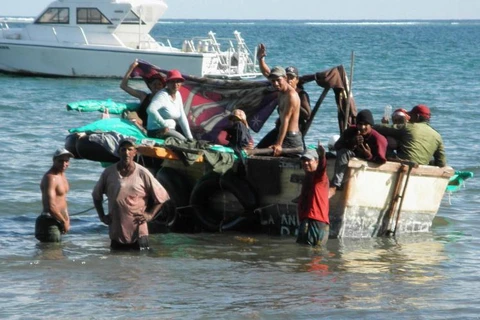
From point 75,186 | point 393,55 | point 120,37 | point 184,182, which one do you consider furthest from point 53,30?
point 393,55

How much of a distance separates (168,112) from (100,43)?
22.1m

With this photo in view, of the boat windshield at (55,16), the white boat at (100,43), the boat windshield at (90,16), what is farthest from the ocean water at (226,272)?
the boat windshield at (55,16)

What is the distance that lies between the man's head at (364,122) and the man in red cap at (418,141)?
98 centimetres

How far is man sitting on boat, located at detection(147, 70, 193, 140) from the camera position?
509 inches

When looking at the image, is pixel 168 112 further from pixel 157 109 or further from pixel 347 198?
pixel 347 198

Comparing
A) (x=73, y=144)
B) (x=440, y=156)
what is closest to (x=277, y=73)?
(x=440, y=156)

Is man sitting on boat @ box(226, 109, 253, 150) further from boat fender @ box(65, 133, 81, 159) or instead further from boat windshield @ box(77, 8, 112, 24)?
boat windshield @ box(77, 8, 112, 24)

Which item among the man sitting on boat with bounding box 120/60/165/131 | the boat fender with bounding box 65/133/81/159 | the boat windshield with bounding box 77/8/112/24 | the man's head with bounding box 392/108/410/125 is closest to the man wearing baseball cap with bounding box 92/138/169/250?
the boat fender with bounding box 65/133/81/159

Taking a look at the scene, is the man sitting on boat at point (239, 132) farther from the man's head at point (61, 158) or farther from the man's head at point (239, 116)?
the man's head at point (61, 158)

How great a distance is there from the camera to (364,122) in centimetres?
1184

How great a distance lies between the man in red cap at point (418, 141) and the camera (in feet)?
41.9

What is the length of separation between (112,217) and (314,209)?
2043mm

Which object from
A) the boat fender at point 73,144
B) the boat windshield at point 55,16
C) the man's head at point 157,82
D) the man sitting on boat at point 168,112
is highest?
the boat windshield at point 55,16

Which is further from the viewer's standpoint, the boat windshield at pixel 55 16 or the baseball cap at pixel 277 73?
the boat windshield at pixel 55 16
